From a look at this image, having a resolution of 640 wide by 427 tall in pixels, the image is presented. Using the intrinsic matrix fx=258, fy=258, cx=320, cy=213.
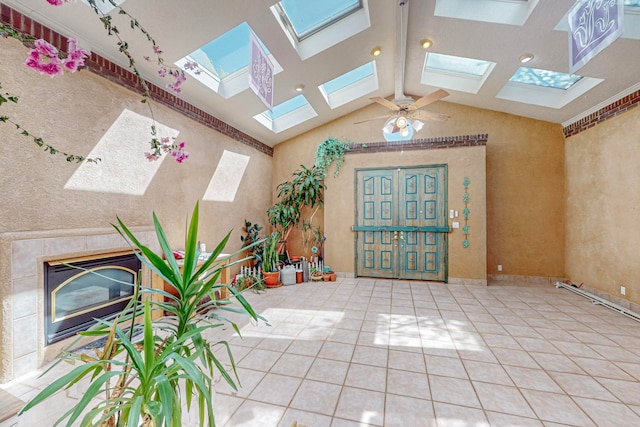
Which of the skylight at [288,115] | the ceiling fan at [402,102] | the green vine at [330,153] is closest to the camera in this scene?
the ceiling fan at [402,102]

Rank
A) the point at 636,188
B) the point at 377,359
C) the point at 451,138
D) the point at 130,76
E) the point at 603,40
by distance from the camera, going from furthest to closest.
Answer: the point at 451,138, the point at 636,188, the point at 130,76, the point at 377,359, the point at 603,40

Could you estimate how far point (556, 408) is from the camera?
1824 millimetres

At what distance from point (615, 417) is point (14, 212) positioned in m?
4.77

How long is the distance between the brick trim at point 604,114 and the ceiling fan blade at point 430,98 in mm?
2504

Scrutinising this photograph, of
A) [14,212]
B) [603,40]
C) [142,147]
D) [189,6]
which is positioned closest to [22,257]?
[14,212]

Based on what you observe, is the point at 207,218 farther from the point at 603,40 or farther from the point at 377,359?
the point at 603,40

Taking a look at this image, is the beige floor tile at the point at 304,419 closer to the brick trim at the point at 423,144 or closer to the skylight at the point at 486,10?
the skylight at the point at 486,10

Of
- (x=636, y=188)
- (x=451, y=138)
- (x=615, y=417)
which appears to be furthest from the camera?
(x=451, y=138)

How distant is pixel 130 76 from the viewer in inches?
120

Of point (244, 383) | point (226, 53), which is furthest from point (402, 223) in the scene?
point (226, 53)

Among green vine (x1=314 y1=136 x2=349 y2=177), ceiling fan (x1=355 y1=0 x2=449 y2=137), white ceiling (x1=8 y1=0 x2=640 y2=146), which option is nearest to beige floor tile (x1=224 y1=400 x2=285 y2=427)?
white ceiling (x1=8 y1=0 x2=640 y2=146)

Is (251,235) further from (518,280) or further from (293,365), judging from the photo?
(518,280)

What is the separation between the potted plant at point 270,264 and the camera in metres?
4.88

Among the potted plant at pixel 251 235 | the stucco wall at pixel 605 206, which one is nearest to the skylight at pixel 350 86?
the potted plant at pixel 251 235
